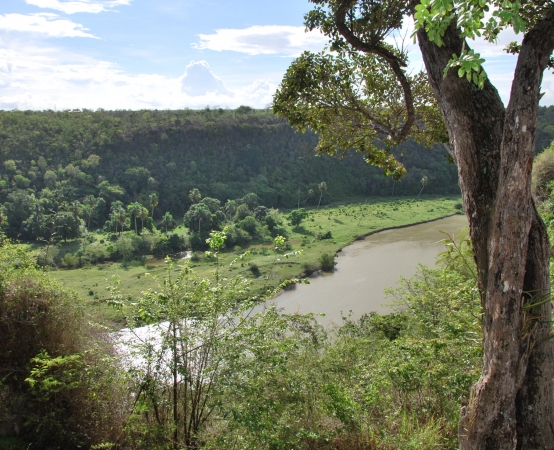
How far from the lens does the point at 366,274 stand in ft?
95.2

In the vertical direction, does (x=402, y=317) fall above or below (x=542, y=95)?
below

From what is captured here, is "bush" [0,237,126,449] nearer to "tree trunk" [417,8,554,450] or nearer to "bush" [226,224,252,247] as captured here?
"tree trunk" [417,8,554,450]

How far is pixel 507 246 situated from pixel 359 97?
11.8 ft

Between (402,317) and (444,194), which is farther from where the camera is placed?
(444,194)

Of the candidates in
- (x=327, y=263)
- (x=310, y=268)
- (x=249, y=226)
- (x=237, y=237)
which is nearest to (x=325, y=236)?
(x=249, y=226)

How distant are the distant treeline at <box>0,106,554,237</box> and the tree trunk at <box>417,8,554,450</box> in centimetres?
4367

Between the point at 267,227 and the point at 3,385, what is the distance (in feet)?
118

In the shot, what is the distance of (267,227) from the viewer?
42469mm

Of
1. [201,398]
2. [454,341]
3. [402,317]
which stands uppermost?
[454,341]

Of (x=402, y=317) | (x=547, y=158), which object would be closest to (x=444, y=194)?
(x=547, y=158)

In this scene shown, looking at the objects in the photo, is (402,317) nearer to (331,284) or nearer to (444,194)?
(331,284)

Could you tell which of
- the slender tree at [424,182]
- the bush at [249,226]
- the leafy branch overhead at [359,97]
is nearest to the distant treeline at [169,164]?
the slender tree at [424,182]

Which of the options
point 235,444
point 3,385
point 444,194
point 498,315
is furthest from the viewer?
point 444,194

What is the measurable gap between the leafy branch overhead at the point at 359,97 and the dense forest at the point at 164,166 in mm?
39713
